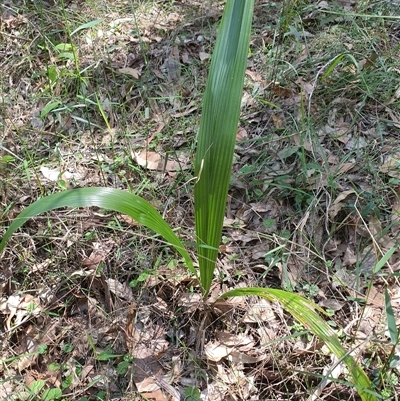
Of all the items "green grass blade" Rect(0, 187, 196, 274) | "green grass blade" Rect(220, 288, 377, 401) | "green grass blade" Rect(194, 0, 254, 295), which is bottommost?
"green grass blade" Rect(220, 288, 377, 401)

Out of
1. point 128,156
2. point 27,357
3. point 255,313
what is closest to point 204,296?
point 255,313

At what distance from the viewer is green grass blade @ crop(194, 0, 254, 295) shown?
3.03 ft

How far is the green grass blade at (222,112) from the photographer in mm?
924

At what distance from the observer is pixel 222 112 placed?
0.93 m

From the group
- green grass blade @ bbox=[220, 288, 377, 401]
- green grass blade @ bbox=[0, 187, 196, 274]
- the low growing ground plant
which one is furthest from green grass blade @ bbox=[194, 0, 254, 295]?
green grass blade @ bbox=[220, 288, 377, 401]

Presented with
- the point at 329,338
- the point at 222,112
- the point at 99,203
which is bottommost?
the point at 329,338

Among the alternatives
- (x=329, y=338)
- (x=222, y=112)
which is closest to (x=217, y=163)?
(x=222, y=112)

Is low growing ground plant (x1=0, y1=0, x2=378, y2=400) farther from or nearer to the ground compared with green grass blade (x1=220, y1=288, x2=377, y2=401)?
farther from the ground

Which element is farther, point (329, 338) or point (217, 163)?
point (217, 163)

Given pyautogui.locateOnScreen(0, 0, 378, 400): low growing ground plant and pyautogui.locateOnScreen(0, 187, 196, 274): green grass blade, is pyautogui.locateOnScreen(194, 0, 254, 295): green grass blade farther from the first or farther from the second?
pyautogui.locateOnScreen(0, 187, 196, 274): green grass blade

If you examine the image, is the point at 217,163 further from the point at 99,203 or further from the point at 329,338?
the point at 329,338

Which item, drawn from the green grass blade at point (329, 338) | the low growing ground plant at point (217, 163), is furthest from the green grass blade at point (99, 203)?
the green grass blade at point (329, 338)

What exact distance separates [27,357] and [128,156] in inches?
28.7

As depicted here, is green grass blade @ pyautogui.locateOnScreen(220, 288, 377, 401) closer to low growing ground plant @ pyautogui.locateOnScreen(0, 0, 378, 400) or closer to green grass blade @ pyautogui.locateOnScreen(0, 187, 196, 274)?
low growing ground plant @ pyautogui.locateOnScreen(0, 0, 378, 400)
